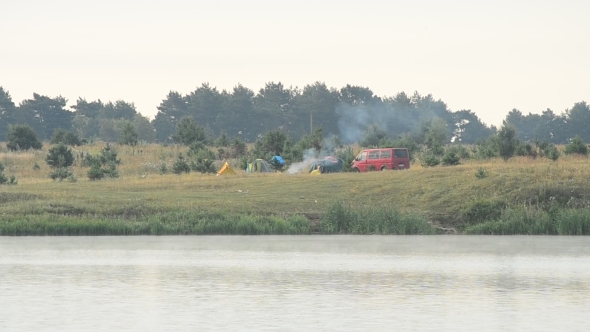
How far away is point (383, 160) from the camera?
6334 centimetres

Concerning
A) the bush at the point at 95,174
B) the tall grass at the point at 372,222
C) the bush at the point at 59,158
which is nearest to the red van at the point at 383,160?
the bush at the point at 95,174

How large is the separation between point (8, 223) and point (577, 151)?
35369mm

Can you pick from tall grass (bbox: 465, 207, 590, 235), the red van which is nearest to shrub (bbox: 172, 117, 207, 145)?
the red van

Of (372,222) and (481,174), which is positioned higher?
(481,174)

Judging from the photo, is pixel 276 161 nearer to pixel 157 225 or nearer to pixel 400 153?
pixel 400 153

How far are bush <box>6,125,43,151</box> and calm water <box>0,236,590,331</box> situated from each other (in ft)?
187

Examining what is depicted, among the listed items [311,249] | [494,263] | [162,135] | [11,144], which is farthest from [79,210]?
[162,135]

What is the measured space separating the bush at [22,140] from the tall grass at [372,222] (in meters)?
57.8

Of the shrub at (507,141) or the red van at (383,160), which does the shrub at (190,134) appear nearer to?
the red van at (383,160)

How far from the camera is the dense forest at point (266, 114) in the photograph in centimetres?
15512

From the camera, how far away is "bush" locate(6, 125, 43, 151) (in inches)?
3595

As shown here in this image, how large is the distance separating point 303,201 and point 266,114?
386 ft

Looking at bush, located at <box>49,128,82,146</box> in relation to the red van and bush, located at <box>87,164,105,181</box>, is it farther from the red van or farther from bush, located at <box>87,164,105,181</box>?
the red van

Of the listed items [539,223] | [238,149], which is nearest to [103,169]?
[238,149]
